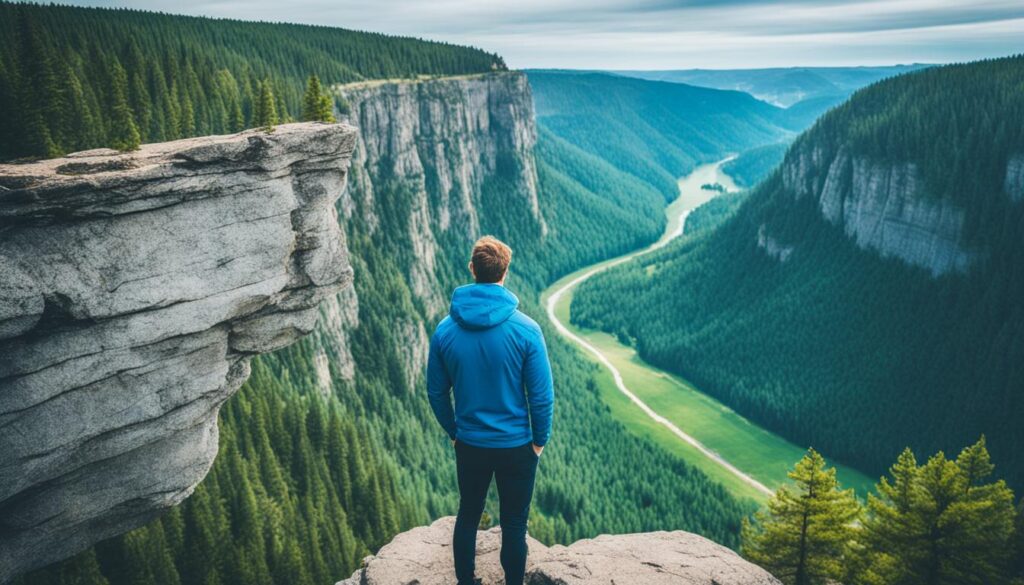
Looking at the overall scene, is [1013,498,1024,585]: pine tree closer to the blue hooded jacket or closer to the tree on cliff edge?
the blue hooded jacket

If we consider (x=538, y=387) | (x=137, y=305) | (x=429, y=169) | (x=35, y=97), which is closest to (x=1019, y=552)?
(x=538, y=387)

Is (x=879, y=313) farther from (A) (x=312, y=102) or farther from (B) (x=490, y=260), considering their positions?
(B) (x=490, y=260)

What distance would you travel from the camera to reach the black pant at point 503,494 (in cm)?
1355

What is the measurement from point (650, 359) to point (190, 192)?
396 ft

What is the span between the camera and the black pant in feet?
44.5

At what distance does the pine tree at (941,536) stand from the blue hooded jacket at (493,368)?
21.8 metres

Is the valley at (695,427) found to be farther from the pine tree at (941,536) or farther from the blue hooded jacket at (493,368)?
the blue hooded jacket at (493,368)

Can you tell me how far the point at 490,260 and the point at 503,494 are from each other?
4.79m

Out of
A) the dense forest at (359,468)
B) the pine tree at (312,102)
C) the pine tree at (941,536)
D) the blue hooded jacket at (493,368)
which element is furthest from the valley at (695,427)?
the blue hooded jacket at (493,368)

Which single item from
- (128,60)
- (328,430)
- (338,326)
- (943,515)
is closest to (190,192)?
(943,515)

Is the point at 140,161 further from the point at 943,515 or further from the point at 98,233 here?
the point at 943,515

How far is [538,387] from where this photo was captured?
1315 centimetres

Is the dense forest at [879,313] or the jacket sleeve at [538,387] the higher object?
the jacket sleeve at [538,387]

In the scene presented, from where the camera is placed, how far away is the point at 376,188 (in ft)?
393
